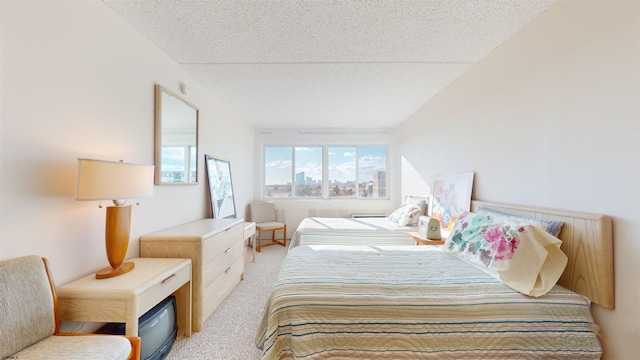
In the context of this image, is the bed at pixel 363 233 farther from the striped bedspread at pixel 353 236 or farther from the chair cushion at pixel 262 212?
the chair cushion at pixel 262 212

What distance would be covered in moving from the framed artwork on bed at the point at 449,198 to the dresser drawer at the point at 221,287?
2.47 m

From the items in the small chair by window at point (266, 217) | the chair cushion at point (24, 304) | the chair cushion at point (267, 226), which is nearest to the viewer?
the chair cushion at point (24, 304)

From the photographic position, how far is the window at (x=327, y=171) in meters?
5.06

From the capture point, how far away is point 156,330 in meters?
1.53

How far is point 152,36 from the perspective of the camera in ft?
6.37

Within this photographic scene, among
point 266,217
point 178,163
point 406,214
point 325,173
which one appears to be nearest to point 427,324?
point 406,214

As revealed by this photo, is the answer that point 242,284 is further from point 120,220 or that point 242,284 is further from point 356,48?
point 356,48

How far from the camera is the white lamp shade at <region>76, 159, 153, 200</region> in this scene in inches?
48.0

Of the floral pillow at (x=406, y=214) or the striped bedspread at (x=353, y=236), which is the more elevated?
the floral pillow at (x=406, y=214)

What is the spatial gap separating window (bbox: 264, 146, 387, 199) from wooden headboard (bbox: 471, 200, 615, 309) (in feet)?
11.8

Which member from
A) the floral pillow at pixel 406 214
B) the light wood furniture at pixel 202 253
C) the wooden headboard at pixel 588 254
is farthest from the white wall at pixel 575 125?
the light wood furniture at pixel 202 253

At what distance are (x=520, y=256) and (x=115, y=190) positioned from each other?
94.9 inches

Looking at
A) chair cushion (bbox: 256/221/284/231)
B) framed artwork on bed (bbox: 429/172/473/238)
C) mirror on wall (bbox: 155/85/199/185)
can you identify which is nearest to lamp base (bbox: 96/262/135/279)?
mirror on wall (bbox: 155/85/199/185)

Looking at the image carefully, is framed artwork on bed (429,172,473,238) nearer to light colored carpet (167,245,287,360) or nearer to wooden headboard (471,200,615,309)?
wooden headboard (471,200,615,309)
